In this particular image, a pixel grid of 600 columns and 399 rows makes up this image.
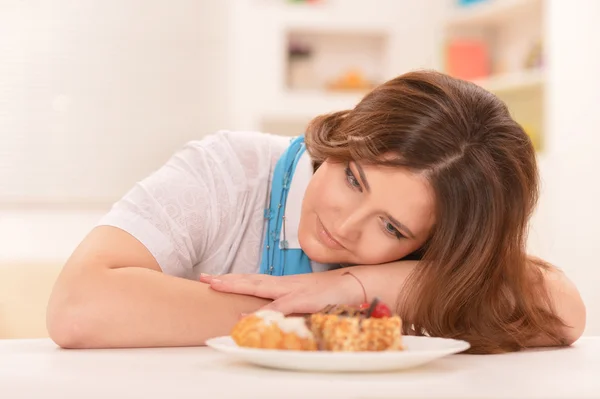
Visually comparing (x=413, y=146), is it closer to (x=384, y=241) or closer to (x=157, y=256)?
(x=384, y=241)

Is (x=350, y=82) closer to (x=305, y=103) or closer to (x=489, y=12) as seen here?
(x=305, y=103)

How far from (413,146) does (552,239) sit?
2158mm

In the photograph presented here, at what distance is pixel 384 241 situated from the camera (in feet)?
4.21

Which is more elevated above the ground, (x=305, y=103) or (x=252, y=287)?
(x=305, y=103)

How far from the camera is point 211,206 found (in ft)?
4.79

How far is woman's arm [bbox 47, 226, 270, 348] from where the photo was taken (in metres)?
1.11

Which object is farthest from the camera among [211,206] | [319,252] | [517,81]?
[517,81]

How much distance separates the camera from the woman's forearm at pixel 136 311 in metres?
1.11

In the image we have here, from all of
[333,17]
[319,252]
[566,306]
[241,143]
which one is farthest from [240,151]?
[333,17]

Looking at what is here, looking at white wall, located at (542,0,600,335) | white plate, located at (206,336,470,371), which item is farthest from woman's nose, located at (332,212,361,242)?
white wall, located at (542,0,600,335)

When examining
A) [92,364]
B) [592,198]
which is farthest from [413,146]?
[592,198]

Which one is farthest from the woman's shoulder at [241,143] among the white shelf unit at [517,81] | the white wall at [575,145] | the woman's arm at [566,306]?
the white shelf unit at [517,81]

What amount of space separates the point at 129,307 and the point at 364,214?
0.38m

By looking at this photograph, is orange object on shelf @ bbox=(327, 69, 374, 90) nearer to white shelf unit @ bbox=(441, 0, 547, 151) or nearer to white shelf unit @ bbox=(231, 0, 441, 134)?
white shelf unit @ bbox=(231, 0, 441, 134)
